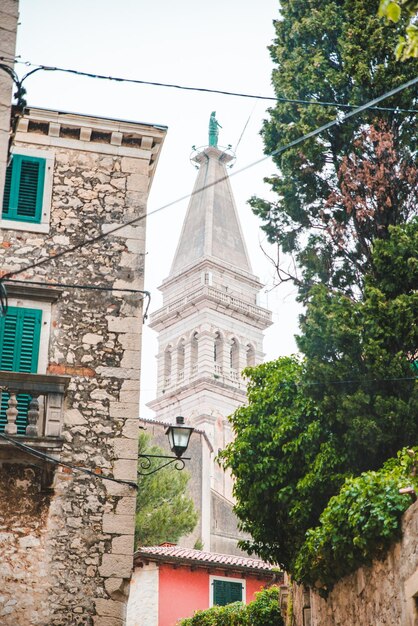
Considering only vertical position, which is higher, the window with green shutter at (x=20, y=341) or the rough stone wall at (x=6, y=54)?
the rough stone wall at (x=6, y=54)

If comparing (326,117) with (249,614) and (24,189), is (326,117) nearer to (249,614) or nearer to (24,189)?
(24,189)

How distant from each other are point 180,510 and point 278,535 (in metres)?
19.4

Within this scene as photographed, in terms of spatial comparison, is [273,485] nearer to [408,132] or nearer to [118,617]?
[118,617]

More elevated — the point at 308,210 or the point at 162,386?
the point at 162,386

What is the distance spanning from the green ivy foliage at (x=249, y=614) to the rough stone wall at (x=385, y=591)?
306 inches

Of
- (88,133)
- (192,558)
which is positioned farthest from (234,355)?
(88,133)

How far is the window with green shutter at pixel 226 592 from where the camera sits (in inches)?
1089

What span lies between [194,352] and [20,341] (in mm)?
58519

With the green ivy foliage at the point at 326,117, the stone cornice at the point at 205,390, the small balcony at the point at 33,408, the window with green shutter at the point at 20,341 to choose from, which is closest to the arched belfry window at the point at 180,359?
the stone cornice at the point at 205,390

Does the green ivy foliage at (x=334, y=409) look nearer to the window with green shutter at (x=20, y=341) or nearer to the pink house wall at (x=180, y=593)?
the window with green shutter at (x=20, y=341)

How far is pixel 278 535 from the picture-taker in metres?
15.5

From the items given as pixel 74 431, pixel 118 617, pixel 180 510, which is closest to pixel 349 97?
pixel 74 431

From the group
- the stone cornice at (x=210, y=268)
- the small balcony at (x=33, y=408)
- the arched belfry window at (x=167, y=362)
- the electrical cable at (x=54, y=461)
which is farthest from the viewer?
the arched belfry window at (x=167, y=362)

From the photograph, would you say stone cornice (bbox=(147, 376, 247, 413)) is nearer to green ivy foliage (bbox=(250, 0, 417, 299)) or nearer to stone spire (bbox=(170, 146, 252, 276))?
stone spire (bbox=(170, 146, 252, 276))
